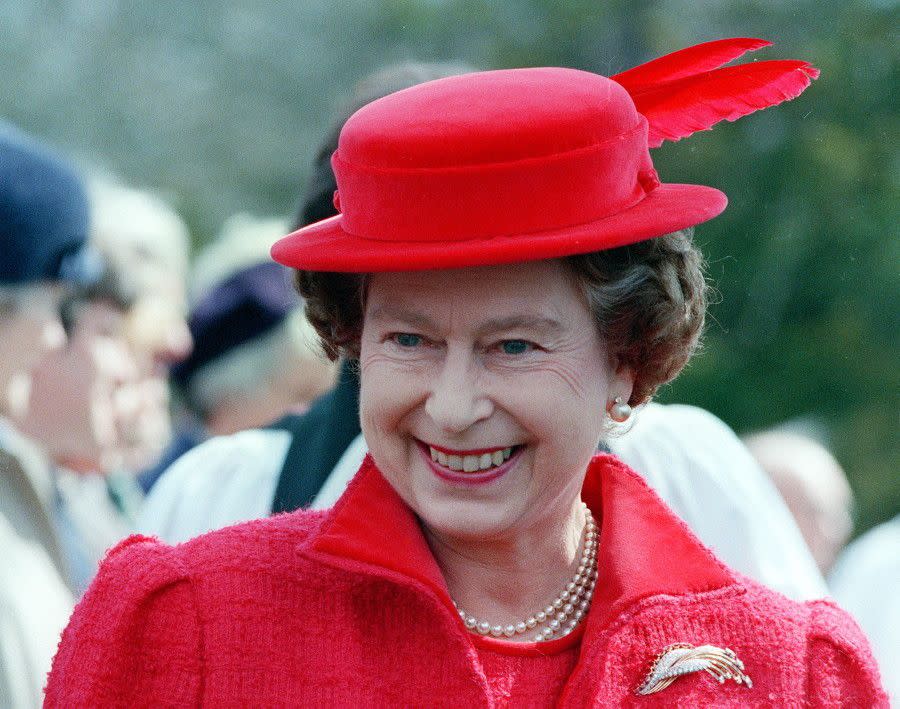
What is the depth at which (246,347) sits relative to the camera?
5816 mm

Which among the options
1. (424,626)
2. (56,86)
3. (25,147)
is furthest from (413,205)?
(56,86)

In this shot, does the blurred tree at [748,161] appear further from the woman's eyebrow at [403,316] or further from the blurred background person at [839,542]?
the woman's eyebrow at [403,316]

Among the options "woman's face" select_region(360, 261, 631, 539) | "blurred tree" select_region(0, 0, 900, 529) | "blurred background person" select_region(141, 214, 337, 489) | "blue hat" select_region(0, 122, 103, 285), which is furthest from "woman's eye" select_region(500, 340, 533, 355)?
"blurred tree" select_region(0, 0, 900, 529)

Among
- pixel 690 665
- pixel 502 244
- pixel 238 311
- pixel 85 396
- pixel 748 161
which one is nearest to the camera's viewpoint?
pixel 502 244

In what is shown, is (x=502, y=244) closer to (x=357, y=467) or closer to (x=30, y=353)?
(x=357, y=467)

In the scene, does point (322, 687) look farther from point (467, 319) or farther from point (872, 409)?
point (872, 409)

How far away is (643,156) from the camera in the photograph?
8.46ft

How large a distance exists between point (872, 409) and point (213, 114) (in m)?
7.27

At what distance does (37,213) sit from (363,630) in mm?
1572

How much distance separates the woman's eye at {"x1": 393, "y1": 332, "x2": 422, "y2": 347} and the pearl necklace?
46 centimetres

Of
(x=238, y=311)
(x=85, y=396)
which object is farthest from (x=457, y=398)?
(x=238, y=311)

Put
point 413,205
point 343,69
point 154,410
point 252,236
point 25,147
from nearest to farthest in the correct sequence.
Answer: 1. point 413,205
2. point 25,147
3. point 154,410
4. point 252,236
5. point 343,69

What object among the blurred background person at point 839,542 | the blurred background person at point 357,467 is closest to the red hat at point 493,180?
the blurred background person at point 357,467

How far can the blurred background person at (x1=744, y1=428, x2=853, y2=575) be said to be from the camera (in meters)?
5.20
